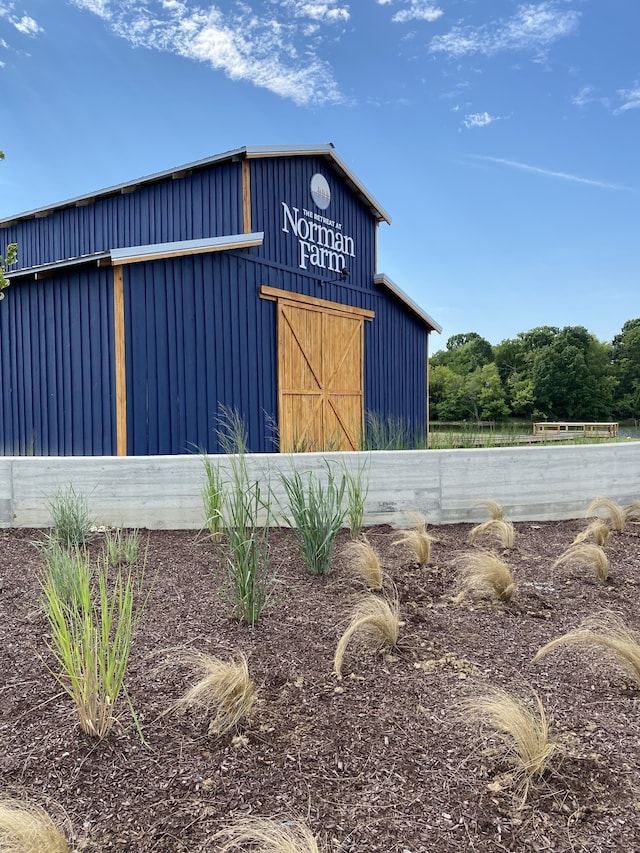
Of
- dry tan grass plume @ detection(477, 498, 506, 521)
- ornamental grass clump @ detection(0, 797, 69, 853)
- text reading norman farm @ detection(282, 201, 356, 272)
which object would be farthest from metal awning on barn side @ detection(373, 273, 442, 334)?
ornamental grass clump @ detection(0, 797, 69, 853)

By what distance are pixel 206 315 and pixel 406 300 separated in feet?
17.0

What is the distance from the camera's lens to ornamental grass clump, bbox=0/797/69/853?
134 cm

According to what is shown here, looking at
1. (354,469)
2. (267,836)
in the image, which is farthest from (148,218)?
(267,836)

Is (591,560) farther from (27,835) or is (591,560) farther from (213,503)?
(27,835)

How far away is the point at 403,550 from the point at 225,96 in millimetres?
10712

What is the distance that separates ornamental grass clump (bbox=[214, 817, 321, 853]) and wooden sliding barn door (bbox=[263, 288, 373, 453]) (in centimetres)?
684

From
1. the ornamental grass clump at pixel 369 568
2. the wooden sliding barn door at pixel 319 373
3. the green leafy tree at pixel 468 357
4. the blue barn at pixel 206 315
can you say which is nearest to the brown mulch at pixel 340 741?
the ornamental grass clump at pixel 369 568

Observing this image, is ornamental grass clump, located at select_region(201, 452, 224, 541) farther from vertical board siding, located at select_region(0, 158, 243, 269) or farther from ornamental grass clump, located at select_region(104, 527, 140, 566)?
vertical board siding, located at select_region(0, 158, 243, 269)

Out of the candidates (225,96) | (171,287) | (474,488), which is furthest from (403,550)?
(225,96)

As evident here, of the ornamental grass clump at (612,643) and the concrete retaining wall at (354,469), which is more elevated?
the concrete retaining wall at (354,469)

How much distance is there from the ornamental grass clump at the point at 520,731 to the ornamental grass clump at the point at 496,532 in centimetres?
263

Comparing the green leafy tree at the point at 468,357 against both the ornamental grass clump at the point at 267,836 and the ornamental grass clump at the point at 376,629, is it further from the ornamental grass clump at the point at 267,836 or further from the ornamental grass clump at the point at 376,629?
the ornamental grass clump at the point at 267,836

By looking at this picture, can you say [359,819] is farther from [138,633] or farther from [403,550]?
[403,550]

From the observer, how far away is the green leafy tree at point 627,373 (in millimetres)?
44656
